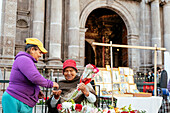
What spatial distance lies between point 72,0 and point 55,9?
1.25 m

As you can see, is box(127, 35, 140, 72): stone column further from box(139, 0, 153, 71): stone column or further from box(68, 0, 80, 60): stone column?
box(68, 0, 80, 60): stone column

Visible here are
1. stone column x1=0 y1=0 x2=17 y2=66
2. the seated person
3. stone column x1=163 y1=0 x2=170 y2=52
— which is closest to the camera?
the seated person

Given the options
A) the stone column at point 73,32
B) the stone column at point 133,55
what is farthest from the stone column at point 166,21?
the stone column at point 73,32

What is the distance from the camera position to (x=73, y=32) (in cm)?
1086

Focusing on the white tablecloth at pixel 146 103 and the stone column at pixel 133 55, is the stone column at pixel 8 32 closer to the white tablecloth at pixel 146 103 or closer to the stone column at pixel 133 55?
the white tablecloth at pixel 146 103

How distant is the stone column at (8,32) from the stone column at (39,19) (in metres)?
1.22

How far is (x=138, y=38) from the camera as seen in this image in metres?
14.1

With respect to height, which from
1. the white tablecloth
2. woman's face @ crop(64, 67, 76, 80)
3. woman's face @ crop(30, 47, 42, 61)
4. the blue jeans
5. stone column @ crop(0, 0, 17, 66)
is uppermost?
stone column @ crop(0, 0, 17, 66)

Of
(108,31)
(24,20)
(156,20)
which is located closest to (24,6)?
(24,20)

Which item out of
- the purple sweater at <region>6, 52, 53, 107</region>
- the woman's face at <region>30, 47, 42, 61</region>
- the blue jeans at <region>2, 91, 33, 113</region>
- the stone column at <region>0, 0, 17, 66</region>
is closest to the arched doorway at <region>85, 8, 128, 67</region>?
the stone column at <region>0, 0, 17, 66</region>

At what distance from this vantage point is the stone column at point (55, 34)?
392 inches

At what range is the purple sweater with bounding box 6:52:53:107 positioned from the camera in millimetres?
2465

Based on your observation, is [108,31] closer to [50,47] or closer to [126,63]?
[126,63]

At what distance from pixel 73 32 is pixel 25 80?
8463 millimetres
